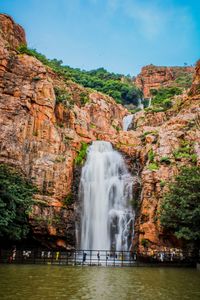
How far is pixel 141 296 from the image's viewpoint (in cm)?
1096

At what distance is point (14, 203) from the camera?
27.2 metres

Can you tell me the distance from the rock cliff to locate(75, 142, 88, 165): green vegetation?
57cm

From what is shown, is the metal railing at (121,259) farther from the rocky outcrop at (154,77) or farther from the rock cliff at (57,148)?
the rocky outcrop at (154,77)

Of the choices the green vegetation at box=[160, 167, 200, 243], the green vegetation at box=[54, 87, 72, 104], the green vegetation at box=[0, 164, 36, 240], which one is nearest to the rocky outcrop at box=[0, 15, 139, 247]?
the green vegetation at box=[54, 87, 72, 104]

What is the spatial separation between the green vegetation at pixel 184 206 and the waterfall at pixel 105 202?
5.97 metres

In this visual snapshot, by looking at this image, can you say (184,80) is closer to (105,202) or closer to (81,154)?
(81,154)

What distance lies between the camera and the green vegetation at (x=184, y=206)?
2641cm

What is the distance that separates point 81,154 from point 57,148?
12.8 ft

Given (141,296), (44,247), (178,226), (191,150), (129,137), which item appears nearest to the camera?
(141,296)

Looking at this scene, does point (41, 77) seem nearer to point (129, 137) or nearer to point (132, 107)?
point (129, 137)

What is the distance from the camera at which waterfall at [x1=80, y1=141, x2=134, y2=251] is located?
32500 millimetres

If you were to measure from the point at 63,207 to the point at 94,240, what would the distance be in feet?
15.2

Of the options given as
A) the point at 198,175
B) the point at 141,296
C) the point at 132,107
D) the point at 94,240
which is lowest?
the point at 141,296

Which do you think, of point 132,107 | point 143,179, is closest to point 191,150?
point 143,179
